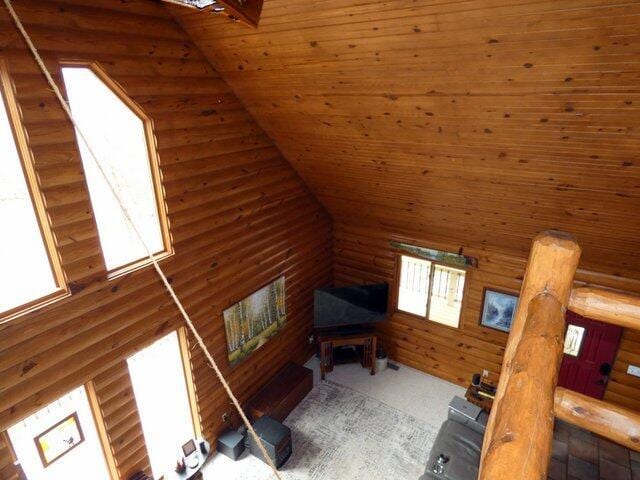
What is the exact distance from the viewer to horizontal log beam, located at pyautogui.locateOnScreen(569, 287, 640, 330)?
1.29 metres

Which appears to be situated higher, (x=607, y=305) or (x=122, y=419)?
(x=607, y=305)

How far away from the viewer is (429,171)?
4191 mm

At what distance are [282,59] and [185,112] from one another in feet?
3.70

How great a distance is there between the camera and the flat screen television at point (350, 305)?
19.5ft

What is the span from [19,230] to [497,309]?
5625mm

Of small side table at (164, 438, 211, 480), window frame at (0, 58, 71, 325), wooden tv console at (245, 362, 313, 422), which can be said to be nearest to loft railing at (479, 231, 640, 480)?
window frame at (0, 58, 71, 325)

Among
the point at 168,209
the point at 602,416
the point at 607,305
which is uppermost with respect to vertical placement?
the point at 607,305

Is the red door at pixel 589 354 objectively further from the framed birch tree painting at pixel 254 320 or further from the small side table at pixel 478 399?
the framed birch tree painting at pixel 254 320

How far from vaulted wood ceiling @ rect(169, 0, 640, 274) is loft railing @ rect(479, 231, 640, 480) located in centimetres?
169

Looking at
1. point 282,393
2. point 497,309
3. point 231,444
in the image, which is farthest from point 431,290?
point 231,444

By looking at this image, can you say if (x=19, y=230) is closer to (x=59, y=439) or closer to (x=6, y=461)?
(x=6, y=461)

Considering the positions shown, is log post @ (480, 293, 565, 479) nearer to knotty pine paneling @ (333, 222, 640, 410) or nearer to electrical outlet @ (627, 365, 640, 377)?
knotty pine paneling @ (333, 222, 640, 410)

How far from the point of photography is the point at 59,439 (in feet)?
11.0

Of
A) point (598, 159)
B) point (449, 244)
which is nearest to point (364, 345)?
→ point (449, 244)
